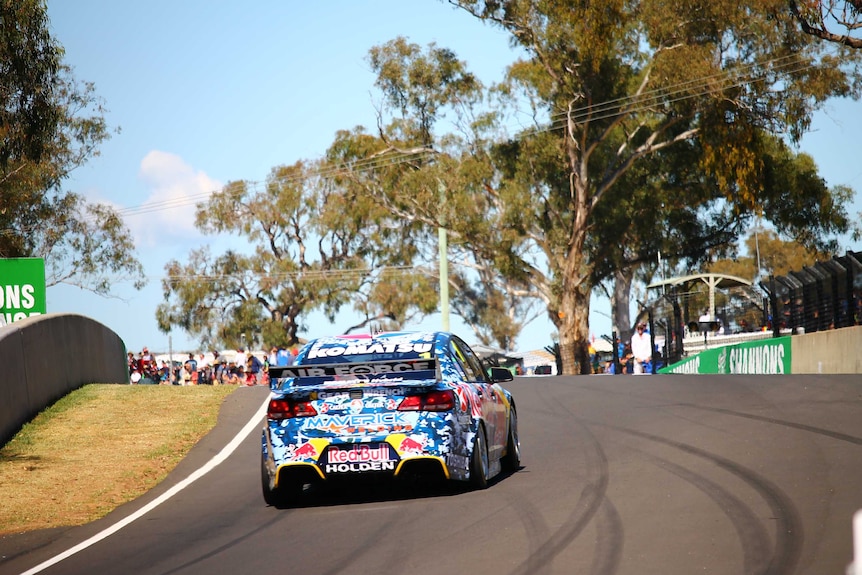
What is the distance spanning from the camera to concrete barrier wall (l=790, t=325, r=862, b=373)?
68.7 feet

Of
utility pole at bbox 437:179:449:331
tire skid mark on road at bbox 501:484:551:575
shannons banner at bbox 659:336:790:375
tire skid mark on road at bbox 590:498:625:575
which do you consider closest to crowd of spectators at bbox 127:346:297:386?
utility pole at bbox 437:179:449:331

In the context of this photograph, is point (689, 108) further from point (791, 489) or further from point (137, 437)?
point (791, 489)

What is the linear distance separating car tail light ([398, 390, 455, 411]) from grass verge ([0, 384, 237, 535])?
3408 millimetres

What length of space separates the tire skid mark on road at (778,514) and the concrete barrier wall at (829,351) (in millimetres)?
10203

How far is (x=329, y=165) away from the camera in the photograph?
6122 centimetres

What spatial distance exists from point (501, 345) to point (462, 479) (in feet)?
211

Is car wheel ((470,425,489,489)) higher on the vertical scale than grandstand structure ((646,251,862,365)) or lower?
lower

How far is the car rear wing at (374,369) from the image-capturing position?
32.8 ft

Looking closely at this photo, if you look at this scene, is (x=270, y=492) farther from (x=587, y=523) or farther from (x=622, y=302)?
(x=622, y=302)

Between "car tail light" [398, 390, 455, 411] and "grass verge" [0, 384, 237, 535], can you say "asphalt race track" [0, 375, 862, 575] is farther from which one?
"car tail light" [398, 390, 455, 411]

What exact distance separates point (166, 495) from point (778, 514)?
668 cm

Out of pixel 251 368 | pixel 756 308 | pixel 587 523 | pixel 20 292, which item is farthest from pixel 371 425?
pixel 251 368

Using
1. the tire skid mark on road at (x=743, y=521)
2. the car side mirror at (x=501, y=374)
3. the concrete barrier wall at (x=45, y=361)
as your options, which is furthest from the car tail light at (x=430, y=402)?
the concrete barrier wall at (x=45, y=361)

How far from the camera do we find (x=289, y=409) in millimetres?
10055
